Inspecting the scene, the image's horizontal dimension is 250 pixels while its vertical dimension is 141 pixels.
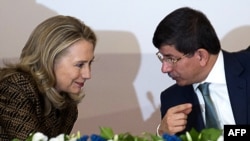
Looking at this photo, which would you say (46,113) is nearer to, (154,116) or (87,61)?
(87,61)

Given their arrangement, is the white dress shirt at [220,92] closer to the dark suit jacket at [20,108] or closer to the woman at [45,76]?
the woman at [45,76]

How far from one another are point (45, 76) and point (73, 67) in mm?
94

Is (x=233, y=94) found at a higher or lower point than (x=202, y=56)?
lower

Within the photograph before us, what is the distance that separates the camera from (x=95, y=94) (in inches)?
86.5

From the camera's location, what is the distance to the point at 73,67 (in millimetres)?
1590

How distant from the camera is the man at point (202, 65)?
1.63 metres

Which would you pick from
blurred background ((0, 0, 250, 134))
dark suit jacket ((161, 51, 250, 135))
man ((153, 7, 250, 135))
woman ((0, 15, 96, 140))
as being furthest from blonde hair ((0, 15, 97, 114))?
blurred background ((0, 0, 250, 134))

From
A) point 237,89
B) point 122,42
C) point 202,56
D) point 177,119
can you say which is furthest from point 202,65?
point 122,42

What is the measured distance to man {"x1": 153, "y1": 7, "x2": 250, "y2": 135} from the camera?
1631mm

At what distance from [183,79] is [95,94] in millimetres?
596

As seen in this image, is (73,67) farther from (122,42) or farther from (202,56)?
(122,42)

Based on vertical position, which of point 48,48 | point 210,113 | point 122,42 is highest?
point 48,48

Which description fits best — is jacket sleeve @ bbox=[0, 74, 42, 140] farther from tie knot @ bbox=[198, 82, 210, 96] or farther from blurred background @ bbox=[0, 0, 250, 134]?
blurred background @ bbox=[0, 0, 250, 134]

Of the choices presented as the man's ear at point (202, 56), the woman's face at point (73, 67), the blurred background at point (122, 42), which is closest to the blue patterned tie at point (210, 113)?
the man's ear at point (202, 56)
